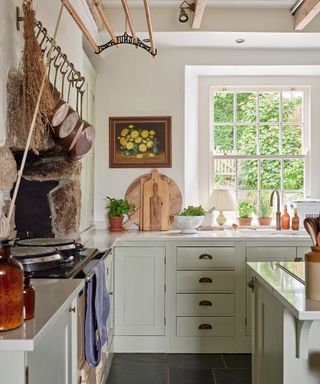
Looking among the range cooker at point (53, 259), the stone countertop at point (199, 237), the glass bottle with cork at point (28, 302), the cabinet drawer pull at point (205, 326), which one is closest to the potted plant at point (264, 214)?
the stone countertop at point (199, 237)

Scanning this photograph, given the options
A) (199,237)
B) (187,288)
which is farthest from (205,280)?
(199,237)

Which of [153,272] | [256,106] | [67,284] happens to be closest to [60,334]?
[67,284]

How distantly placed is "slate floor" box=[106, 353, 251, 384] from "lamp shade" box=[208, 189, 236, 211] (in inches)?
51.7

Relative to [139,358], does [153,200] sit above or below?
above

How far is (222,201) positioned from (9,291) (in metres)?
3.45

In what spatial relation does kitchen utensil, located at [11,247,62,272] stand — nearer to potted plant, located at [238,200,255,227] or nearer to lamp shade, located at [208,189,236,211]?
lamp shade, located at [208,189,236,211]

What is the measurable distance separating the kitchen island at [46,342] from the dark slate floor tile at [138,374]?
5.25 feet

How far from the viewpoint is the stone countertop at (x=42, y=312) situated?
1.11 metres

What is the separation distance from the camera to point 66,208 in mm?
2812

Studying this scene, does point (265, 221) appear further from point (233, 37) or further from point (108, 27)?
point (108, 27)

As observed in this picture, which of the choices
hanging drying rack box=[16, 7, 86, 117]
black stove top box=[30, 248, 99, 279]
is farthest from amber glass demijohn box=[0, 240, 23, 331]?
hanging drying rack box=[16, 7, 86, 117]

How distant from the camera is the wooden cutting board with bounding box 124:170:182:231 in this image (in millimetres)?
4379

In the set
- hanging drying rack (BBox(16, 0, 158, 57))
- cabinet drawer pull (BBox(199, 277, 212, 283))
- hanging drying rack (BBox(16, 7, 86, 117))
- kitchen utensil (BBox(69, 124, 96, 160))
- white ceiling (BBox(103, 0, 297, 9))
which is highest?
white ceiling (BBox(103, 0, 297, 9))

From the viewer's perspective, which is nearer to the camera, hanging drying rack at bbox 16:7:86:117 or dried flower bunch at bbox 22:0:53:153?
dried flower bunch at bbox 22:0:53:153
